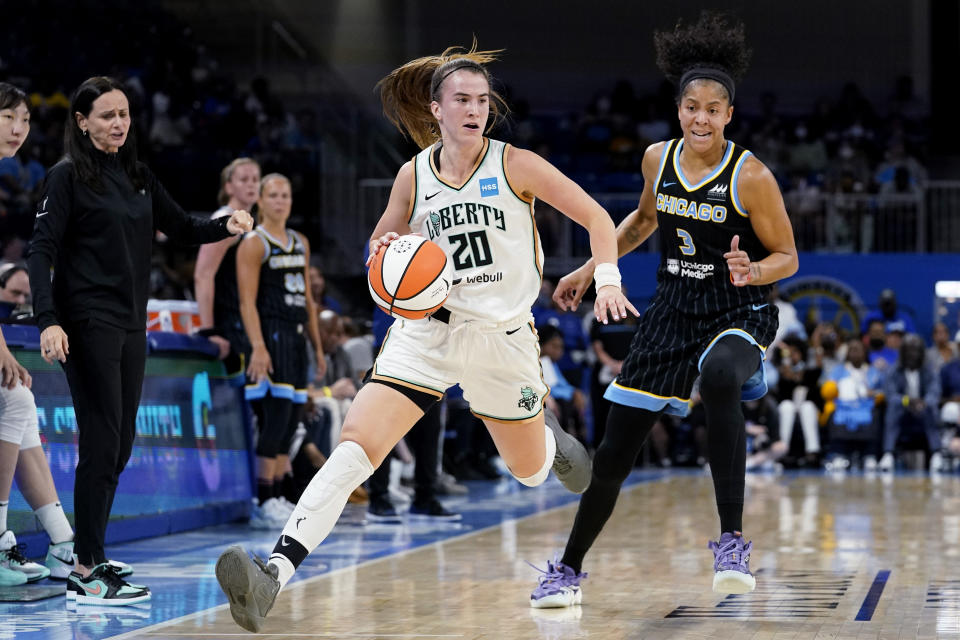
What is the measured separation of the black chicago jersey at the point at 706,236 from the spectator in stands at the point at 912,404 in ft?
31.4

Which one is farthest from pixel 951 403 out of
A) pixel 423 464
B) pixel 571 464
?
pixel 571 464

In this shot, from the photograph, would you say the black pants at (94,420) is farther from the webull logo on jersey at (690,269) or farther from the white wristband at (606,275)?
the webull logo on jersey at (690,269)

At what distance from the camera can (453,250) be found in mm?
4406

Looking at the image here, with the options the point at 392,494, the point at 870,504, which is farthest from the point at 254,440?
the point at 870,504

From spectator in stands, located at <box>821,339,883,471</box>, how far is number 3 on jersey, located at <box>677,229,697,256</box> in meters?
9.64

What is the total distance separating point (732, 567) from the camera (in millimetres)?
4484

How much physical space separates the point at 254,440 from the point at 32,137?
9.48m

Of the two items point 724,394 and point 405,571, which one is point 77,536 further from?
point 724,394

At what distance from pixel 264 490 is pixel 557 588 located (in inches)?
132

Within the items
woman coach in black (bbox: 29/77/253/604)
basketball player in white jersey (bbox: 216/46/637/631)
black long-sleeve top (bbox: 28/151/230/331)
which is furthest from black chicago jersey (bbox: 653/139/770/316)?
black long-sleeve top (bbox: 28/151/230/331)

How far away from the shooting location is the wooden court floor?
4504mm

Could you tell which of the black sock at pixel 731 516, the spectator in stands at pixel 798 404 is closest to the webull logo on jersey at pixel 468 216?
the black sock at pixel 731 516

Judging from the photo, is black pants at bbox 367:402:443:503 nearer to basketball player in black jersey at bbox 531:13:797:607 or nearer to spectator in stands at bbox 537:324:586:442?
basketball player in black jersey at bbox 531:13:797:607

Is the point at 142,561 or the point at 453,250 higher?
the point at 453,250
